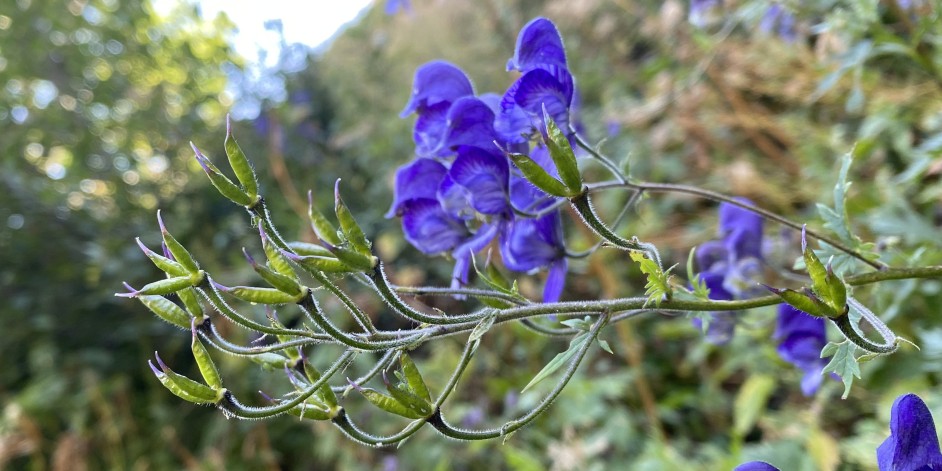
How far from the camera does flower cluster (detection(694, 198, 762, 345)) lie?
88cm

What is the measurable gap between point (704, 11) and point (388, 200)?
5.20ft

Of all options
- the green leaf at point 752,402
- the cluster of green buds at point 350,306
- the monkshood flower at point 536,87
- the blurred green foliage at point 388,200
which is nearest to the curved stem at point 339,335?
the cluster of green buds at point 350,306

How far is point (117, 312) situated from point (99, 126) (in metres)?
0.86

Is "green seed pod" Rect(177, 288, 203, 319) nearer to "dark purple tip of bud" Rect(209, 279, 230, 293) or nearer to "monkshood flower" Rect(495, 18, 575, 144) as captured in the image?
"dark purple tip of bud" Rect(209, 279, 230, 293)

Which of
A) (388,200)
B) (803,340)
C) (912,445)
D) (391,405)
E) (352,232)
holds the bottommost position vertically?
(388,200)

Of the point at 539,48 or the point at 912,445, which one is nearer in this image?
the point at 912,445

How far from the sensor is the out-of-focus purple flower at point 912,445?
0.51 metres

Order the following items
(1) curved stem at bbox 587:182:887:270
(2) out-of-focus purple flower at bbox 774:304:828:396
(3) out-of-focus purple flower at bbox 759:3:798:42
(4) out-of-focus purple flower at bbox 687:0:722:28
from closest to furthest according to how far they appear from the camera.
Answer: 1. (1) curved stem at bbox 587:182:887:270
2. (2) out-of-focus purple flower at bbox 774:304:828:396
3. (3) out-of-focus purple flower at bbox 759:3:798:42
4. (4) out-of-focus purple flower at bbox 687:0:722:28

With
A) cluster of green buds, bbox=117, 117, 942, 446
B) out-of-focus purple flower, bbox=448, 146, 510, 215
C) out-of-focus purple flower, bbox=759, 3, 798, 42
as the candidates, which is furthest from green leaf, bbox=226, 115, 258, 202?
out-of-focus purple flower, bbox=759, 3, 798, 42

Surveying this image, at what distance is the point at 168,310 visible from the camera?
1.61ft

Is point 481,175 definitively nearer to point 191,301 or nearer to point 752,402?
point 191,301

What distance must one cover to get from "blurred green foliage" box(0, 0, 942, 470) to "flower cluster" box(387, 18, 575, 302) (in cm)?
93

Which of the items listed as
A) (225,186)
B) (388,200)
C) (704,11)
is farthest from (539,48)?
(388,200)

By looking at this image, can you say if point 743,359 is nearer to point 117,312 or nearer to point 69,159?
A: point 117,312
